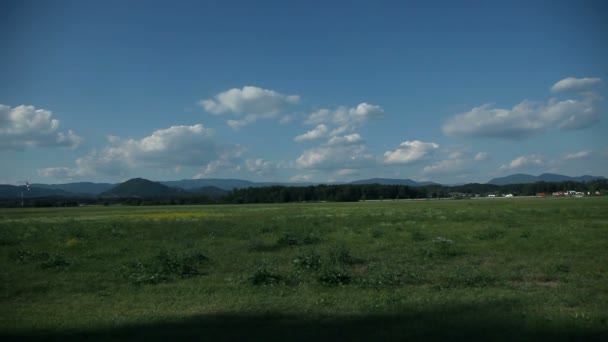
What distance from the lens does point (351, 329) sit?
7746mm

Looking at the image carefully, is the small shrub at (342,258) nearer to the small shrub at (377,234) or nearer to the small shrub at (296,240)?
the small shrub at (296,240)

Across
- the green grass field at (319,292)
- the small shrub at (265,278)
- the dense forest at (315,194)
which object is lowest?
the green grass field at (319,292)

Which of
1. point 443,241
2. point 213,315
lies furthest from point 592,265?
point 213,315

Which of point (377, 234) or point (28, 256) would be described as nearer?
point (28, 256)

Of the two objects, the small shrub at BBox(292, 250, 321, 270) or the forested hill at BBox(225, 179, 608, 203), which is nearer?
the small shrub at BBox(292, 250, 321, 270)

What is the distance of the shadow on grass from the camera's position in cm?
727

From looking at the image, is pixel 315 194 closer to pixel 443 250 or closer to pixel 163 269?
pixel 443 250

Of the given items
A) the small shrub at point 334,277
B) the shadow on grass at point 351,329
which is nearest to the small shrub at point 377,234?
the small shrub at point 334,277

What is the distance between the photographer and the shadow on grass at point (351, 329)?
23.9 ft

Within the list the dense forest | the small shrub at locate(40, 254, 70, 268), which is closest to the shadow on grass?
the small shrub at locate(40, 254, 70, 268)

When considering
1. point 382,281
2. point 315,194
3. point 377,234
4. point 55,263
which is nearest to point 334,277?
point 382,281

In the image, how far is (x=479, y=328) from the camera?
7672mm

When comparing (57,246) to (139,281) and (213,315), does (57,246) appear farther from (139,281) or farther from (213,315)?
(213,315)

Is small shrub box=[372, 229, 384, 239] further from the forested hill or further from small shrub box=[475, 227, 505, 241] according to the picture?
the forested hill
